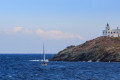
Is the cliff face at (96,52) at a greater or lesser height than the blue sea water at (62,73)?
greater

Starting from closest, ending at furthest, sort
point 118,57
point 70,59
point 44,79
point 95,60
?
point 44,79 < point 118,57 < point 95,60 < point 70,59

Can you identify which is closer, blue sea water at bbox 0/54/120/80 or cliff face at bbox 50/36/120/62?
blue sea water at bbox 0/54/120/80

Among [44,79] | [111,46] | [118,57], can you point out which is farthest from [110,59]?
[44,79]

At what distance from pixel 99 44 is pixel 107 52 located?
1557 cm

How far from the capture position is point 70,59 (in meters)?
190

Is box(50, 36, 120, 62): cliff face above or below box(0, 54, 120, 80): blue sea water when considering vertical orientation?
above

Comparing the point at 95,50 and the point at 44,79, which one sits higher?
the point at 95,50

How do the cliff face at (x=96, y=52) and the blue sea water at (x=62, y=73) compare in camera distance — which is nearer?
the blue sea water at (x=62, y=73)

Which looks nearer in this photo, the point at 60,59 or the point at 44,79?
the point at 44,79

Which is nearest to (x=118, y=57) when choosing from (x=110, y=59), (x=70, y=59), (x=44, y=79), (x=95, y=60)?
(x=110, y=59)

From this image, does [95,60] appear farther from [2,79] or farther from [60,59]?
[2,79]

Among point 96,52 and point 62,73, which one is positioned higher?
point 96,52

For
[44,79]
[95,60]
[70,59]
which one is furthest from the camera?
[70,59]

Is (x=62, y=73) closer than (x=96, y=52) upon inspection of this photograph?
Yes
